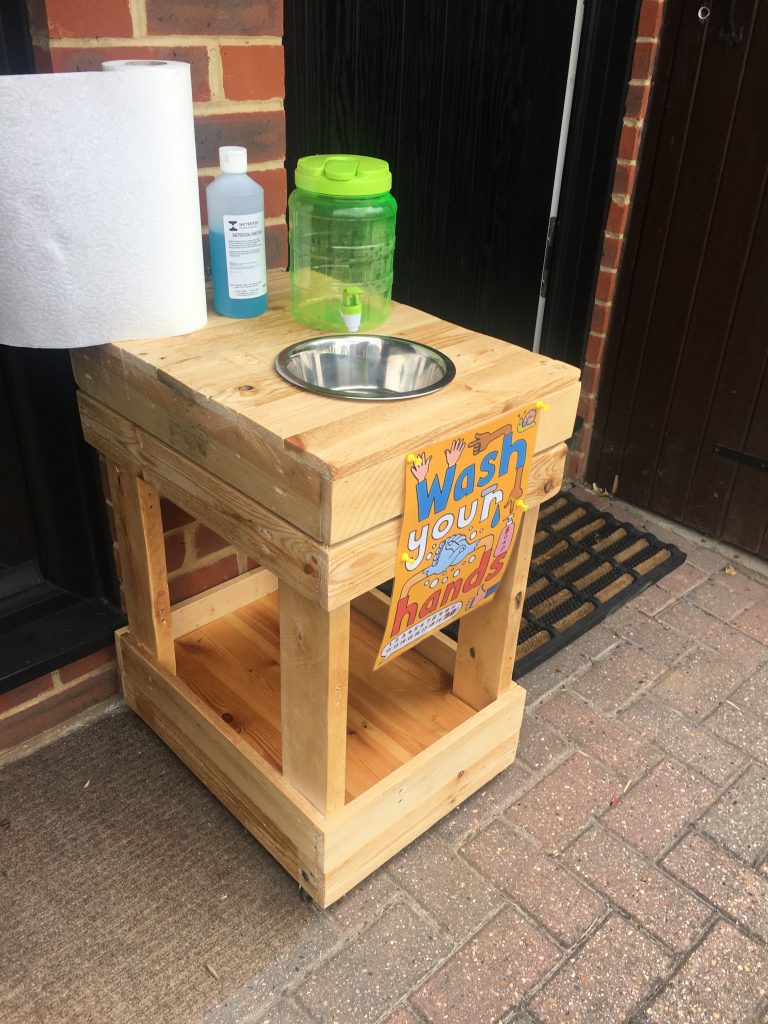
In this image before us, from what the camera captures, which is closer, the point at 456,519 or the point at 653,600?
the point at 456,519

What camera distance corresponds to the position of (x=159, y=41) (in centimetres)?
151

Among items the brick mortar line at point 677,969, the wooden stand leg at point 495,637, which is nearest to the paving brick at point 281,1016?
the brick mortar line at point 677,969

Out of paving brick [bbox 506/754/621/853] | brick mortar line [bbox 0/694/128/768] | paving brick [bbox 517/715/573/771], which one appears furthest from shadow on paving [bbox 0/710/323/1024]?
paving brick [bbox 517/715/573/771]

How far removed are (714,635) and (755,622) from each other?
0.15 m

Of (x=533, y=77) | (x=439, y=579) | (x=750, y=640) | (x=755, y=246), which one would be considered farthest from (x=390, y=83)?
(x=750, y=640)

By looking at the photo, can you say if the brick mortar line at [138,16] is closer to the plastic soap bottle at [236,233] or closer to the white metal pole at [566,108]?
the plastic soap bottle at [236,233]

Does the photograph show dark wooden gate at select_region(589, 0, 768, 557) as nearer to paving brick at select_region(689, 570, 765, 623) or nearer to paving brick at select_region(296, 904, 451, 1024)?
paving brick at select_region(689, 570, 765, 623)

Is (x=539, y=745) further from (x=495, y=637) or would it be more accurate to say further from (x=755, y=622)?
(x=755, y=622)

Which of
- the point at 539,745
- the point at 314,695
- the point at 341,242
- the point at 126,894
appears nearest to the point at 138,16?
the point at 341,242

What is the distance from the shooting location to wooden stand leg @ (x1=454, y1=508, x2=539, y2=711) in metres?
1.62

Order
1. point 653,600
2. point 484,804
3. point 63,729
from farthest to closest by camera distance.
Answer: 1. point 653,600
2. point 63,729
3. point 484,804

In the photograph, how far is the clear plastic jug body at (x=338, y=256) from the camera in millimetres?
1598

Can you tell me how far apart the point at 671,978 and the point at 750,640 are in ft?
3.66

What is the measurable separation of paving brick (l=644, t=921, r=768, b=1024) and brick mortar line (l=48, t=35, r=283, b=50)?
6.28 feet
